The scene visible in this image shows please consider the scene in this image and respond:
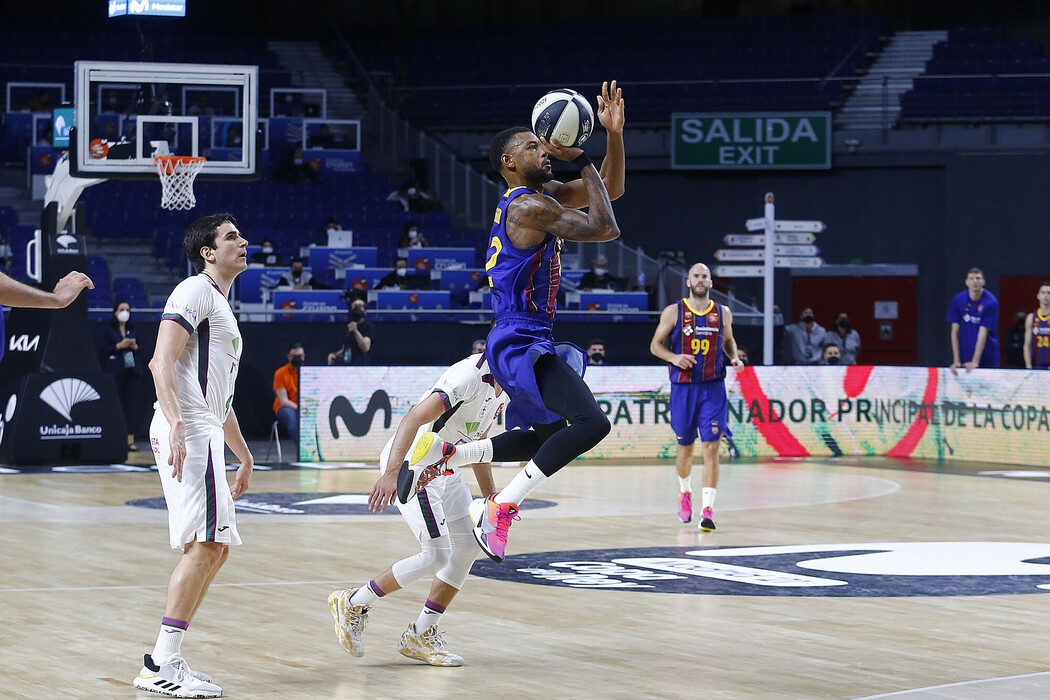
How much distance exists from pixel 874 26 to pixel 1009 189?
4.66m

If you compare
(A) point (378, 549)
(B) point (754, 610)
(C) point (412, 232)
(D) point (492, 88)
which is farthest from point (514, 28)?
(B) point (754, 610)

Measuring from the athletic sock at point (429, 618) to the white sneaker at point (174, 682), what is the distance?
1068 mm

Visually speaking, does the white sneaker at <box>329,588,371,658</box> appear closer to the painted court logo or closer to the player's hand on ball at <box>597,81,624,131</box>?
the player's hand on ball at <box>597,81,624,131</box>

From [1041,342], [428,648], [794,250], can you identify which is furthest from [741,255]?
[428,648]

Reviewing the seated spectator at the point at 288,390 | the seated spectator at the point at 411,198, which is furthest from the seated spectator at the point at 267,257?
the seated spectator at the point at 411,198

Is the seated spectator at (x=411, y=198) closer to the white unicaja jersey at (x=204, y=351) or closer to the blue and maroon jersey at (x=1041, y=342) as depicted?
the blue and maroon jersey at (x=1041, y=342)

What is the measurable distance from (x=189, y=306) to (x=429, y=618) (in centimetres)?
183

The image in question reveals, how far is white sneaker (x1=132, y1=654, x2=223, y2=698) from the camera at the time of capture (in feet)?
19.3

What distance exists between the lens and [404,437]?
671 cm

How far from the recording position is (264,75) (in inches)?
1119

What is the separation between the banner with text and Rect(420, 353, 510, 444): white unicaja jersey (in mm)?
11028

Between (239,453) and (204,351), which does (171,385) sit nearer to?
(204,351)

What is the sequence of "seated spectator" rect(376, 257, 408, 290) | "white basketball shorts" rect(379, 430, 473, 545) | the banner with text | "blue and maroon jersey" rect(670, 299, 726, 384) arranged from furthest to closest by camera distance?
"seated spectator" rect(376, 257, 408, 290) → the banner with text → "blue and maroon jersey" rect(670, 299, 726, 384) → "white basketball shorts" rect(379, 430, 473, 545)

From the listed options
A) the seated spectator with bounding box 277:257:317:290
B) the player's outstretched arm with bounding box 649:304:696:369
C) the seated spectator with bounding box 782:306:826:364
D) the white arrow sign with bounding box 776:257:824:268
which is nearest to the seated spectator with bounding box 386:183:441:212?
the seated spectator with bounding box 277:257:317:290
